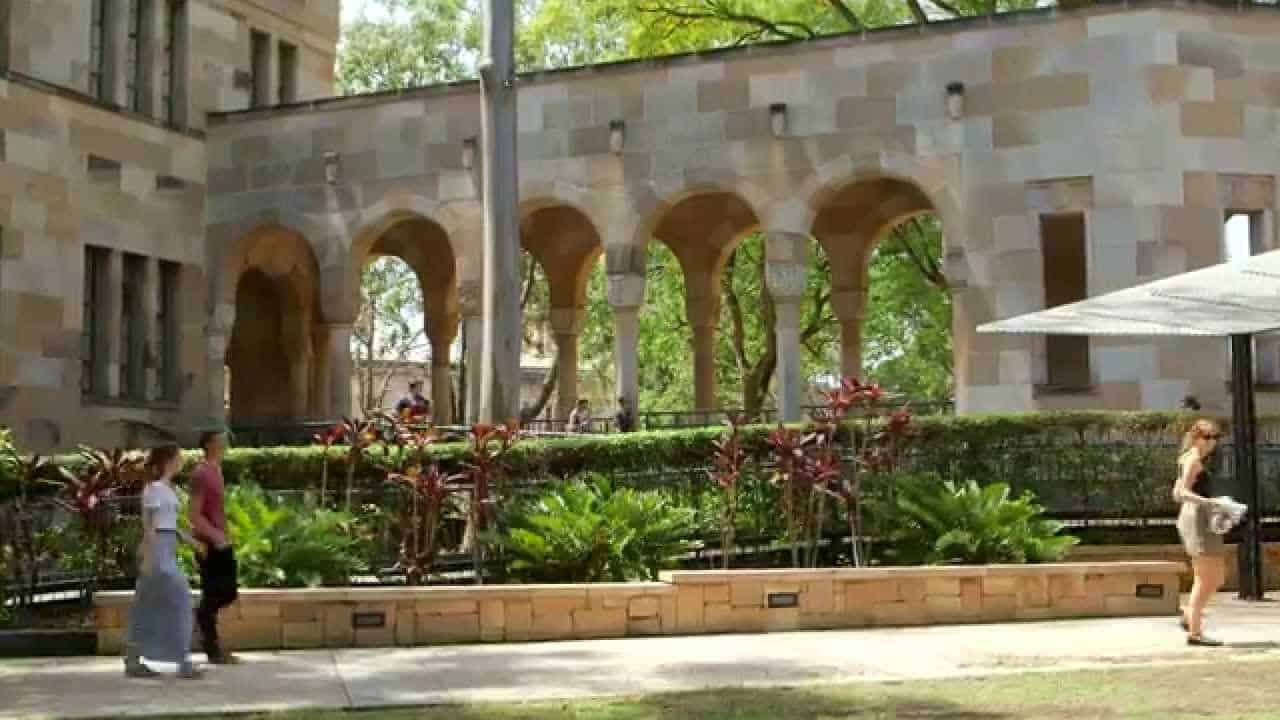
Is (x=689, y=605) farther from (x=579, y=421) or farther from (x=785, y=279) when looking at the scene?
(x=579, y=421)

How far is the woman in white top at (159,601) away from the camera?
1203 cm

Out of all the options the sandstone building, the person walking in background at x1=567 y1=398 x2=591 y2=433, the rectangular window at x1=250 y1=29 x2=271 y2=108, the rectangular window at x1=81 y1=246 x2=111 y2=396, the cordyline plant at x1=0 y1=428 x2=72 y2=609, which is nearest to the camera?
the cordyline plant at x1=0 y1=428 x2=72 y2=609

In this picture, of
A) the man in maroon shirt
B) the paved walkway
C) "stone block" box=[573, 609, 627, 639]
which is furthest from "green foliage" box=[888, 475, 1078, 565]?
the man in maroon shirt

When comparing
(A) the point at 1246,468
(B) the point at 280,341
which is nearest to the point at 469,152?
(B) the point at 280,341

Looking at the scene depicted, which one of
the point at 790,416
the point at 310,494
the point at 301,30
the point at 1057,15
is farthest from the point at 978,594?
the point at 301,30

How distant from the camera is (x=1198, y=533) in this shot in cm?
1364

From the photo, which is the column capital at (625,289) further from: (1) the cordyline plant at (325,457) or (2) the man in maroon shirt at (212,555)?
(2) the man in maroon shirt at (212,555)

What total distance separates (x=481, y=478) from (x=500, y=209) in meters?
5.98

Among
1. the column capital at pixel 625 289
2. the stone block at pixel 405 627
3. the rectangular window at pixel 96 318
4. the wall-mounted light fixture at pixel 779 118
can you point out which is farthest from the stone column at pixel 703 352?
the stone block at pixel 405 627

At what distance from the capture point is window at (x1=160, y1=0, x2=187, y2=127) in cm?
2997

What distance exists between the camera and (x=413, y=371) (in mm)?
74750

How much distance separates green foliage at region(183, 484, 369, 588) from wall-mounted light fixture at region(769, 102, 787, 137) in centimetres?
1176

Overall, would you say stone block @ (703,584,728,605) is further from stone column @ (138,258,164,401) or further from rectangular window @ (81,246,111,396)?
stone column @ (138,258,164,401)

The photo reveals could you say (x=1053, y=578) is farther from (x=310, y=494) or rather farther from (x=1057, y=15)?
(x=1057, y=15)
